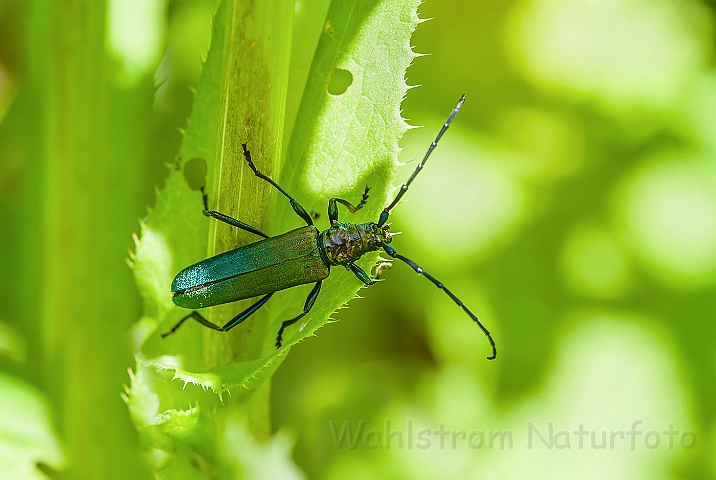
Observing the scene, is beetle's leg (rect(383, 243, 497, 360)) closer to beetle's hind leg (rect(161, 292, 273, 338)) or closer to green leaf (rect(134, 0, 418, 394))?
green leaf (rect(134, 0, 418, 394))

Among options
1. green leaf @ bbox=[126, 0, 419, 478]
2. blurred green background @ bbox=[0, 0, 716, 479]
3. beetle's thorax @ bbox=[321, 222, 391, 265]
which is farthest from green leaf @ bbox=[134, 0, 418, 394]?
blurred green background @ bbox=[0, 0, 716, 479]

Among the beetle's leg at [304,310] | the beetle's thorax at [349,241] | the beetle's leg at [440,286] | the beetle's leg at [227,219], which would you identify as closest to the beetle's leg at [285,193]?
the beetle's leg at [227,219]

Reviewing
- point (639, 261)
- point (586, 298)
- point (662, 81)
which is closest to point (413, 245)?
point (586, 298)

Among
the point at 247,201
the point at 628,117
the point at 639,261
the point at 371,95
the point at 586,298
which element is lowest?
the point at 247,201

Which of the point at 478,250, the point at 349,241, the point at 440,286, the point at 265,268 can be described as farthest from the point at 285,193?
the point at 478,250

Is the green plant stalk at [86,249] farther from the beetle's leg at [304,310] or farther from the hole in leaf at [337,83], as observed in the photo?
the hole in leaf at [337,83]

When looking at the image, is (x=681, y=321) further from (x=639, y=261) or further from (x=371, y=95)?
(x=371, y=95)
